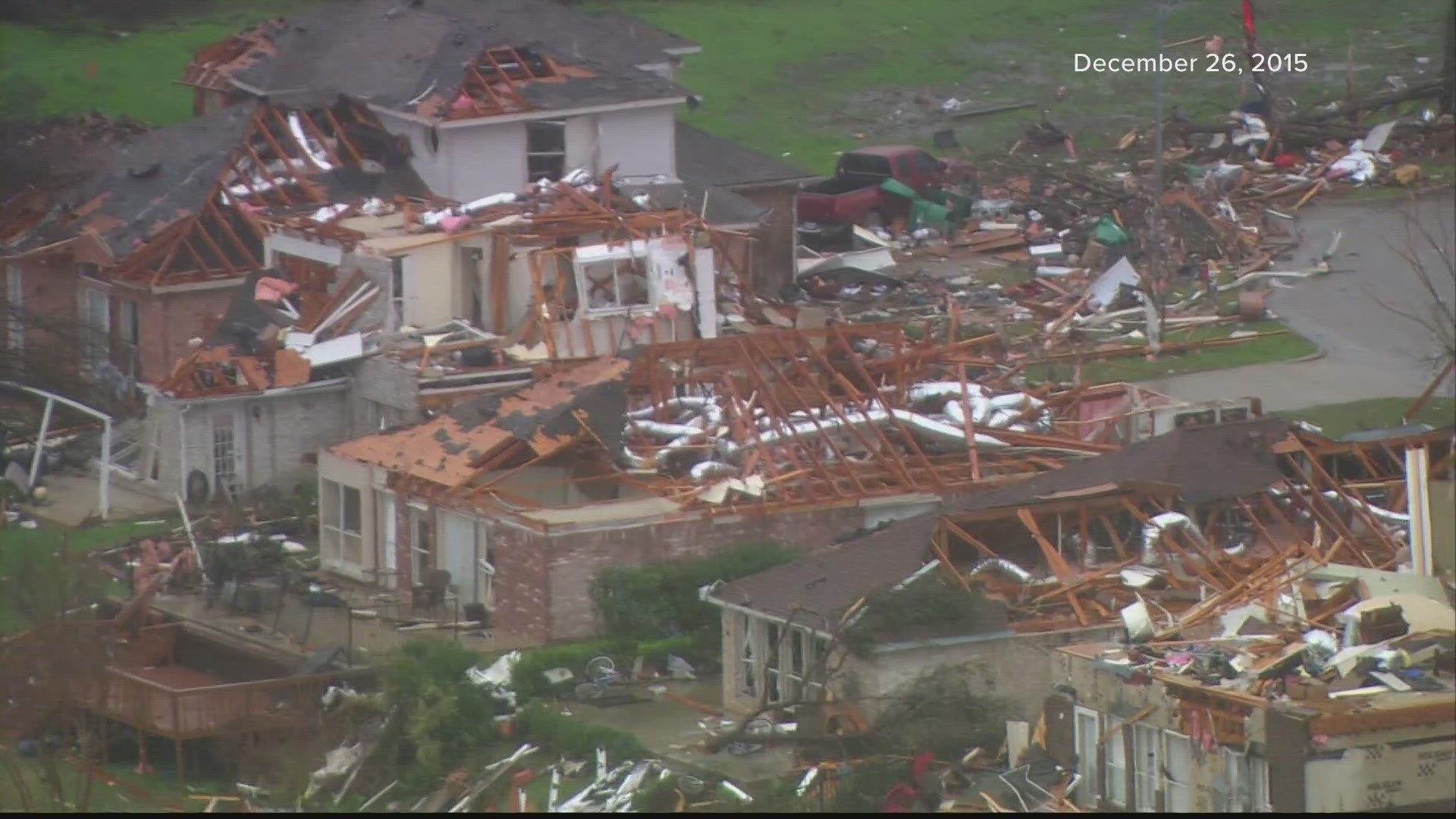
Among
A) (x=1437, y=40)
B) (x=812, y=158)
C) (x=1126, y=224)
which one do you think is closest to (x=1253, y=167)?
(x=1126, y=224)

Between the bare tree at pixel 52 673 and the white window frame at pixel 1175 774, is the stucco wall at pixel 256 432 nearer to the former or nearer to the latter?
the bare tree at pixel 52 673

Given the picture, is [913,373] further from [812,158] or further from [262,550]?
[812,158]

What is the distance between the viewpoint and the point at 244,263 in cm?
3416

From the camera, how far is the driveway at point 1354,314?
31703 mm

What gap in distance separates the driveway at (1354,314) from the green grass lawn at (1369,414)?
26 centimetres

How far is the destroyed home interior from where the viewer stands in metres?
22.0

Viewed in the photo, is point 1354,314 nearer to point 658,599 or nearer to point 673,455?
point 673,455

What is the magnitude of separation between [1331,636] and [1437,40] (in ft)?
104

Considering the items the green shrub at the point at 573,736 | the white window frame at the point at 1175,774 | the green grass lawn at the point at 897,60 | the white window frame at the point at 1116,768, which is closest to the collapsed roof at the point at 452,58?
the green grass lawn at the point at 897,60

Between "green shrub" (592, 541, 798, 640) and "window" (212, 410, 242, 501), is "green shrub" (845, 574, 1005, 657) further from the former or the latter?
"window" (212, 410, 242, 501)

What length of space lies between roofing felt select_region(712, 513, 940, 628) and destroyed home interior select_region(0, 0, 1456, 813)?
0.22 ft

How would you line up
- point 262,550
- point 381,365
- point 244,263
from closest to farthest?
point 262,550
point 381,365
point 244,263

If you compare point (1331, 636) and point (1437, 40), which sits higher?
point (1437, 40)

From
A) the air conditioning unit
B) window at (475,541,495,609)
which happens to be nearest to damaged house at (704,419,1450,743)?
window at (475,541,495,609)
